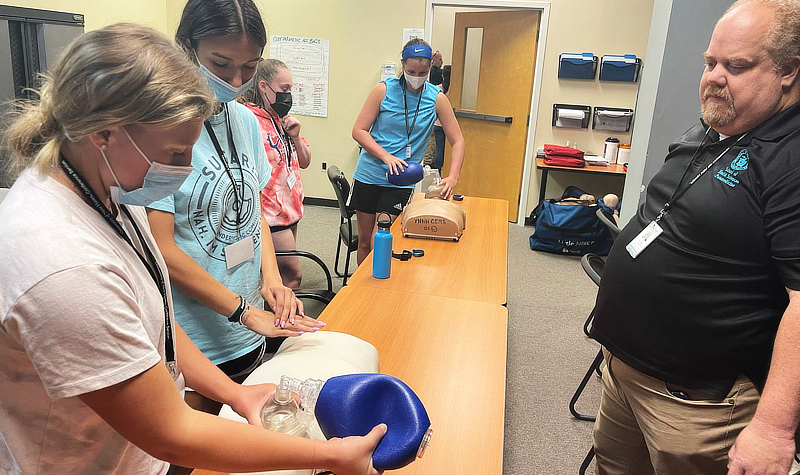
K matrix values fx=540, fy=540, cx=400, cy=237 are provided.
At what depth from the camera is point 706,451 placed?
4.23 ft

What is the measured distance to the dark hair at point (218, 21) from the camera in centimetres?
124

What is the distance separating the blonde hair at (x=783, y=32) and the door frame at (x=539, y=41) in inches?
171

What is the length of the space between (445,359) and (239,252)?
0.63 meters

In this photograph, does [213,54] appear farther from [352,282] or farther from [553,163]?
[553,163]

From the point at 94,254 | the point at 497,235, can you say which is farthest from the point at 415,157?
the point at 94,254

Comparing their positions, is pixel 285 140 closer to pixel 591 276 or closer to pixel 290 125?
pixel 290 125

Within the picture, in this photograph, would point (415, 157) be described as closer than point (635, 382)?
No

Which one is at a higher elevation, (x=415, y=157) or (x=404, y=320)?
(x=415, y=157)

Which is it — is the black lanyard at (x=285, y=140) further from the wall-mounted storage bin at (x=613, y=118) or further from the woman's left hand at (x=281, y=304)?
the wall-mounted storage bin at (x=613, y=118)

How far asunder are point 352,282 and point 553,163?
360 centimetres

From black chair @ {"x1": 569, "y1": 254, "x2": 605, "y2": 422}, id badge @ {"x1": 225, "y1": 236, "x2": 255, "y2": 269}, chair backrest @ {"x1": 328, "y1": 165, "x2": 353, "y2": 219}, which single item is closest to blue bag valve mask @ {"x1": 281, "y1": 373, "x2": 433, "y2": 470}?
id badge @ {"x1": 225, "y1": 236, "x2": 255, "y2": 269}

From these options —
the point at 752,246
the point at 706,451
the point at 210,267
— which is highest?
the point at 752,246

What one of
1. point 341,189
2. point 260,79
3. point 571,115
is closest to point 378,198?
point 341,189

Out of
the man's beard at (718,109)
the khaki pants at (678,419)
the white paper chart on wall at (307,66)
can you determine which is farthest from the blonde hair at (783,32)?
the white paper chart on wall at (307,66)
